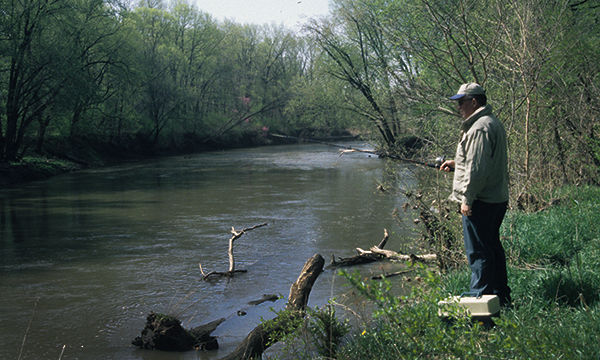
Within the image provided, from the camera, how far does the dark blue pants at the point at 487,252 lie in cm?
457

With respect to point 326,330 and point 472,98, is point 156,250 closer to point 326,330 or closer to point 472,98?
point 326,330

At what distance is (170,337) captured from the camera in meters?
5.98

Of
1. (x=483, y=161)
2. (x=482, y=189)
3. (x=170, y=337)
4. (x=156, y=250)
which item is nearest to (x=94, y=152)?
(x=156, y=250)

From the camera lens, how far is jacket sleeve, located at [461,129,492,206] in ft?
14.7

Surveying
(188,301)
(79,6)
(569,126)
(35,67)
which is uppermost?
(79,6)

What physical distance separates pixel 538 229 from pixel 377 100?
16.2 m

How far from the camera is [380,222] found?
13.6 meters

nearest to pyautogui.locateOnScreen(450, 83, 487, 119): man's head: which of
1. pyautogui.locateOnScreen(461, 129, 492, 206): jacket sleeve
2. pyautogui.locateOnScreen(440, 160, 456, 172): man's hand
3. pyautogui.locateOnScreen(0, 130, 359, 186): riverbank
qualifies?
pyautogui.locateOnScreen(461, 129, 492, 206): jacket sleeve

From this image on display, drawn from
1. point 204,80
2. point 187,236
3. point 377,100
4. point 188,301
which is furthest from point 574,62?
point 204,80

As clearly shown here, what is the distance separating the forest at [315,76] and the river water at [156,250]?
220 cm

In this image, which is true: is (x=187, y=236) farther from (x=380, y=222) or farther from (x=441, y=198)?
(x=441, y=198)

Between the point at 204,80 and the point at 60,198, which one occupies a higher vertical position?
the point at 204,80

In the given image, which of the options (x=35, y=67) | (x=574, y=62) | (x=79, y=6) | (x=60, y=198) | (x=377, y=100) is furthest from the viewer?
(x=79, y=6)

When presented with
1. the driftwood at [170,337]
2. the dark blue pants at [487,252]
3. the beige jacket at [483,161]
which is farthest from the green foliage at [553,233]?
the driftwood at [170,337]
